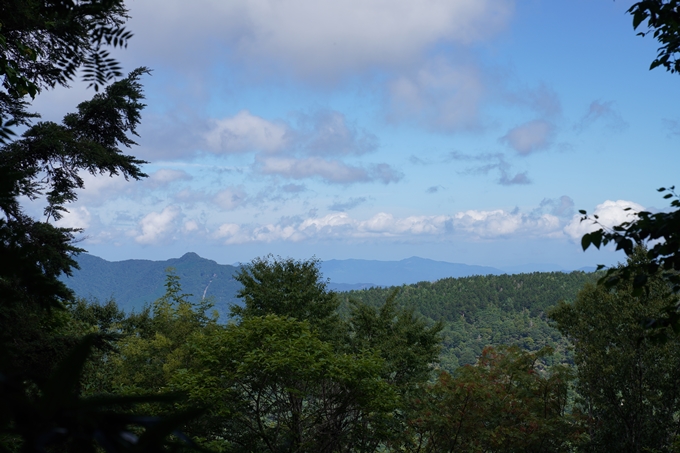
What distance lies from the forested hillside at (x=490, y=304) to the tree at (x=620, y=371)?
66138 millimetres

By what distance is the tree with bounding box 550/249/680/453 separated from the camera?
2128 centimetres

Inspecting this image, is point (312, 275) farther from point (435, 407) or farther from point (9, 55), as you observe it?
point (9, 55)

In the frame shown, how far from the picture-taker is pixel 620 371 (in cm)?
2205

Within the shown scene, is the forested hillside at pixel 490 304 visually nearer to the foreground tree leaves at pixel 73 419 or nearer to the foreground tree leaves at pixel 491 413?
the foreground tree leaves at pixel 491 413

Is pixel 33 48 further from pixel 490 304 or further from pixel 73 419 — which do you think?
pixel 490 304

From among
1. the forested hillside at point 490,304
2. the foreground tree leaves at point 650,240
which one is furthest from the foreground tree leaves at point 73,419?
the forested hillside at point 490,304

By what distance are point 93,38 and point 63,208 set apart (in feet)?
27.2

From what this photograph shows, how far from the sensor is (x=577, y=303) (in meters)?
23.1

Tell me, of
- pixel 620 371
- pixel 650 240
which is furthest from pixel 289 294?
pixel 650 240

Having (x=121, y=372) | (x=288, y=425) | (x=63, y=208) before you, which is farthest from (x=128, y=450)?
(x=121, y=372)

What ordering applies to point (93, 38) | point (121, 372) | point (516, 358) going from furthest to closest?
point (121, 372)
point (516, 358)
point (93, 38)

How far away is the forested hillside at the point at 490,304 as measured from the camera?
98.3 m

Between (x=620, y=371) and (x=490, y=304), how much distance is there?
105311mm

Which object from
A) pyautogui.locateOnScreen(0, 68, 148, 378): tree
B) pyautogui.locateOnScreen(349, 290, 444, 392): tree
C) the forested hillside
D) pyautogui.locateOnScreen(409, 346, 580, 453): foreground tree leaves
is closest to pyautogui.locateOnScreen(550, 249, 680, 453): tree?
pyautogui.locateOnScreen(349, 290, 444, 392): tree
